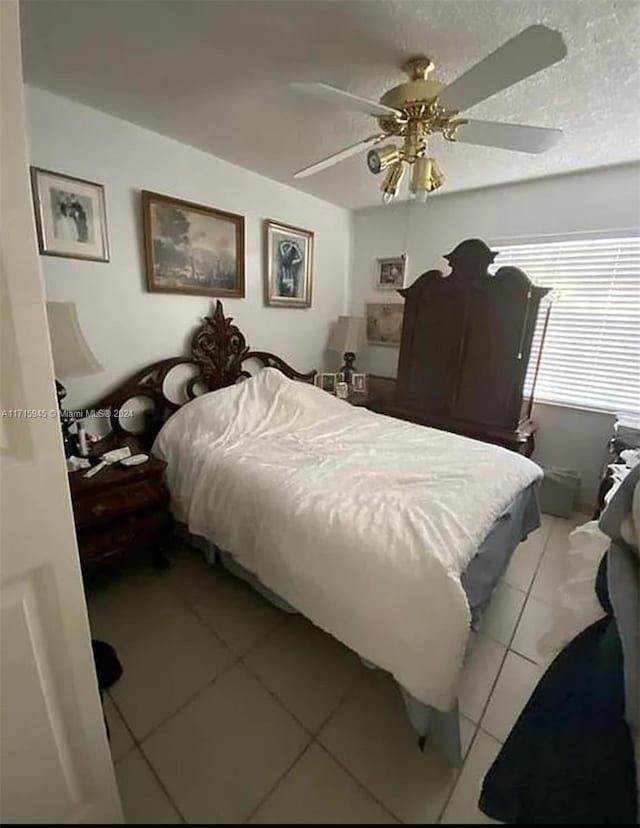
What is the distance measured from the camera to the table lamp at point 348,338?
3275mm

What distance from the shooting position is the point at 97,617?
163 cm

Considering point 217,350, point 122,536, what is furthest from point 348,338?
point 122,536

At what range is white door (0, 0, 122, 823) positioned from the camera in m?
0.57

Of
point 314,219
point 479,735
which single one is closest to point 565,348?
point 314,219

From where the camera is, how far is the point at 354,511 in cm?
131

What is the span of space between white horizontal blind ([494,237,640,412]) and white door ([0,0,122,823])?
2.74m

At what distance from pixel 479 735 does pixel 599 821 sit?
0.79m

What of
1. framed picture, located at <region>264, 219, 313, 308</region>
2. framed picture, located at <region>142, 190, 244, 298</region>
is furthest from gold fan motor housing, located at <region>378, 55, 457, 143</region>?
framed picture, located at <region>264, 219, 313, 308</region>

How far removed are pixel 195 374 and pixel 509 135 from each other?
2049 mm

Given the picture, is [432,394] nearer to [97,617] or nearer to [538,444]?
[538,444]

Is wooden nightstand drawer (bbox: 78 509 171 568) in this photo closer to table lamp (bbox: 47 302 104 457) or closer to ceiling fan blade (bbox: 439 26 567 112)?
table lamp (bbox: 47 302 104 457)

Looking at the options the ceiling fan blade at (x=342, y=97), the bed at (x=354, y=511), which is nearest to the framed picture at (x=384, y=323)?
the bed at (x=354, y=511)

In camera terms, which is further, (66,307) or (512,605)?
(512,605)

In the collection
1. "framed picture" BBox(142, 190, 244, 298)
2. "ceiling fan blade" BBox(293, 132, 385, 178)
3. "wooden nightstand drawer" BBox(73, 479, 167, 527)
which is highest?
"ceiling fan blade" BBox(293, 132, 385, 178)
